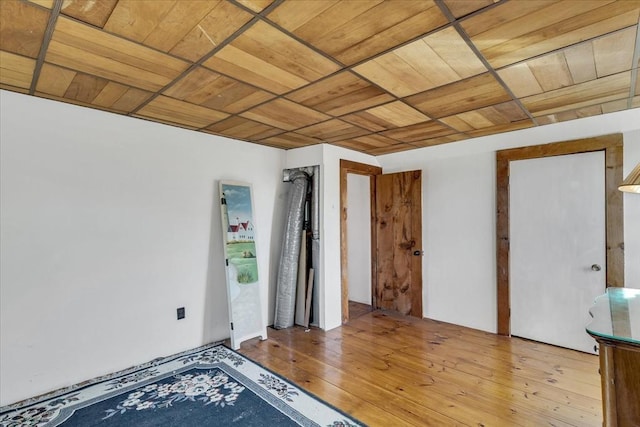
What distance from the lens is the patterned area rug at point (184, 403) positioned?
216cm

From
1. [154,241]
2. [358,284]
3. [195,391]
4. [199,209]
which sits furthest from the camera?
[358,284]

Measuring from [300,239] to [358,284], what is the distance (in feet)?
5.48

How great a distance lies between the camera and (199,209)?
340 centimetres

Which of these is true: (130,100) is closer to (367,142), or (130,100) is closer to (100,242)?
(100,242)

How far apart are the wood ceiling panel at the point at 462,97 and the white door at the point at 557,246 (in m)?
1.36

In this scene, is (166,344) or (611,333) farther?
(166,344)

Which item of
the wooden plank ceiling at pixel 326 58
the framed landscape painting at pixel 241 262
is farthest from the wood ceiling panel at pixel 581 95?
the framed landscape painting at pixel 241 262

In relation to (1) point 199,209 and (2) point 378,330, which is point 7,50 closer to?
(1) point 199,209

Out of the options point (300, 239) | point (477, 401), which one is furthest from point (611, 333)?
point (300, 239)

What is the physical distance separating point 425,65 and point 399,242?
9.52 ft

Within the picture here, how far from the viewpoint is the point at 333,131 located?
3375mm

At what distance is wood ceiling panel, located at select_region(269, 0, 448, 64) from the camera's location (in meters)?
1.41

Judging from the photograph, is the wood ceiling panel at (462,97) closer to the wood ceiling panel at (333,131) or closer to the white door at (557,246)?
the wood ceiling panel at (333,131)

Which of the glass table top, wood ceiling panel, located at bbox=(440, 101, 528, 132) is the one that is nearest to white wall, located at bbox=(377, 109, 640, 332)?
wood ceiling panel, located at bbox=(440, 101, 528, 132)
